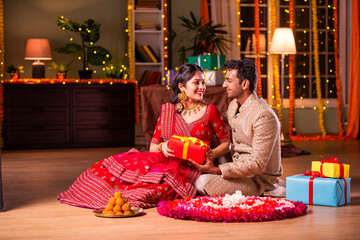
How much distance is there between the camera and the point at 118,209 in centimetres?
345

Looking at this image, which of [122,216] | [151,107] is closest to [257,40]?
[151,107]

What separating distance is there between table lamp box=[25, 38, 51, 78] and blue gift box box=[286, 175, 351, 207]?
15.5 feet

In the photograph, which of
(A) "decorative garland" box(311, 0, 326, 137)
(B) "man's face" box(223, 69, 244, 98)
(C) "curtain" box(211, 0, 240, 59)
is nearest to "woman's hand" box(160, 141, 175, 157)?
(B) "man's face" box(223, 69, 244, 98)

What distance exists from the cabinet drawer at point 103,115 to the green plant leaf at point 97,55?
60 centimetres

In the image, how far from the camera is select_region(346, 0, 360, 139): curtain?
897 centimetres

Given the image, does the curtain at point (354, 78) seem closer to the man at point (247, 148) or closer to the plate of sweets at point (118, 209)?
the man at point (247, 148)

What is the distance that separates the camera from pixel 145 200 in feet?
12.3

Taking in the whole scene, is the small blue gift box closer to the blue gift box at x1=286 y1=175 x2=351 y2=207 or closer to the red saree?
the red saree

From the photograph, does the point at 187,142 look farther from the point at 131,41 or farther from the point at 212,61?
the point at 131,41

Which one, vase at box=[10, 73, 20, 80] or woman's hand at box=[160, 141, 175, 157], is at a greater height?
vase at box=[10, 73, 20, 80]

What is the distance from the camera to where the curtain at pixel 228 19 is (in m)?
8.66

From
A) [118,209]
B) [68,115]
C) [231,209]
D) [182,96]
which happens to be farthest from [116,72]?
[231,209]

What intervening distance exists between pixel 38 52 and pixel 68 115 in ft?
2.90

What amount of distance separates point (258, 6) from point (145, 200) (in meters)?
5.78
